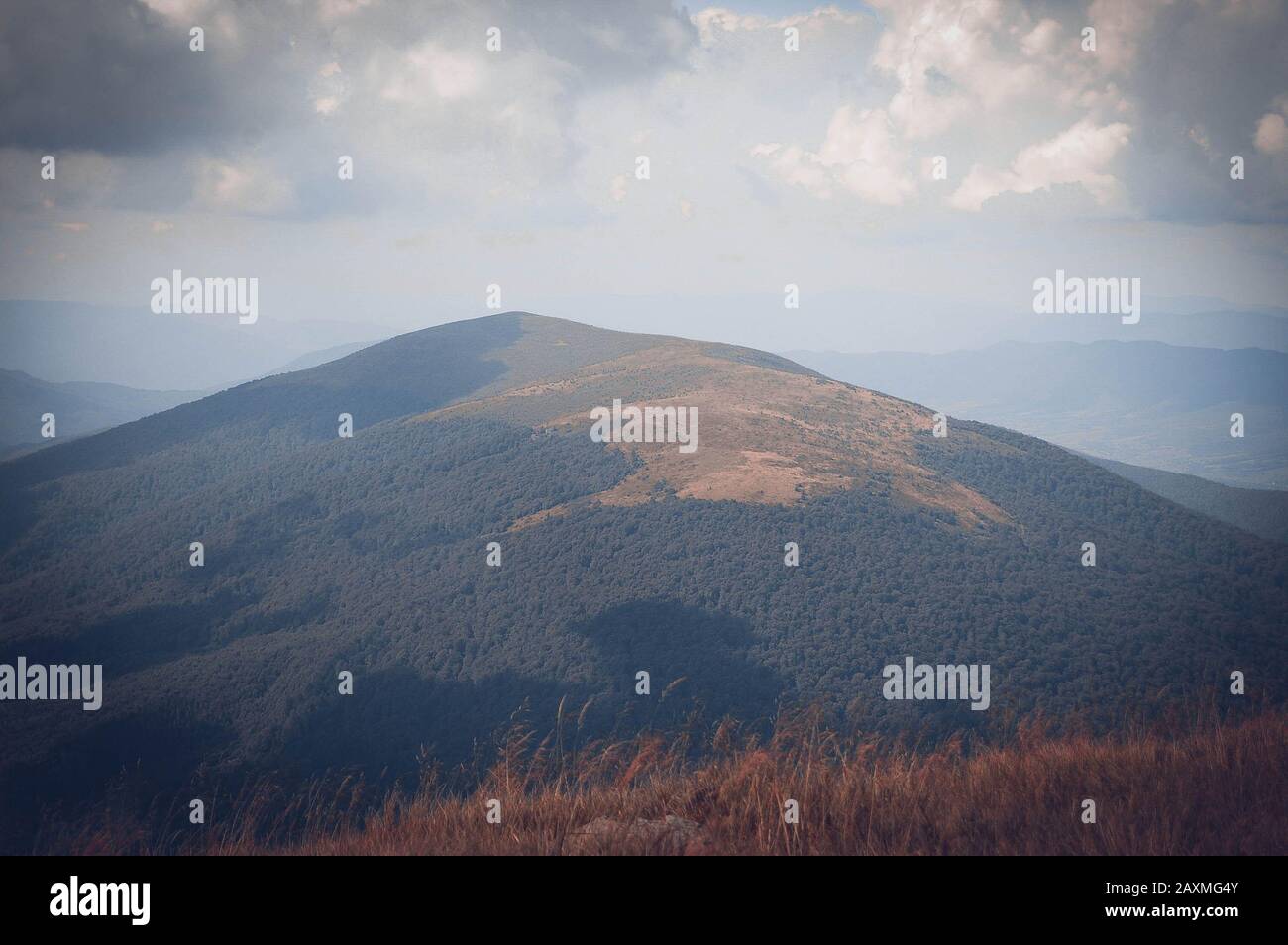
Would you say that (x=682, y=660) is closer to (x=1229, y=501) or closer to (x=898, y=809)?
(x=898, y=809)

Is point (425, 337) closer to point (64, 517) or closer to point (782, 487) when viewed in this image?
point (64, 517)

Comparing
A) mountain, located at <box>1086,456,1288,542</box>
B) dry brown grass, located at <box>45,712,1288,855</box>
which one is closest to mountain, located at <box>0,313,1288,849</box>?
dry brown grass, located at <box>45,712,1288,855</box>

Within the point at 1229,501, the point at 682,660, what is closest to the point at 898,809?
the point at 682,660

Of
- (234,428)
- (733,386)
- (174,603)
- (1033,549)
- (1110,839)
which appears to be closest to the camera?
(1110,839)

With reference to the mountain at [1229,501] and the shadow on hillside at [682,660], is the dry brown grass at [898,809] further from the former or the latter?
the mountain at [1229,501]

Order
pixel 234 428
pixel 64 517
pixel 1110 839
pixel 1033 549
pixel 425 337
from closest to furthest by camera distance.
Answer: pixel 1110 839
pixel 1033 549
pixel 64 517
pixel 234 428
pixel 425 337

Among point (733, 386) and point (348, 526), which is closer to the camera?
point (348, 526)

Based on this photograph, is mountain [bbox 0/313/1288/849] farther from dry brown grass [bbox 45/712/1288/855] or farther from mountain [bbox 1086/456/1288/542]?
mountain [bbox 1086/456/1288/542]

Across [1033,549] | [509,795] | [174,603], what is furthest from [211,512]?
[509,795]
